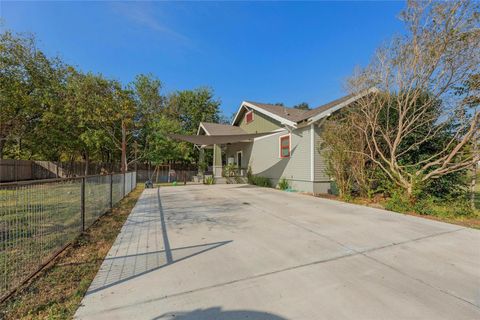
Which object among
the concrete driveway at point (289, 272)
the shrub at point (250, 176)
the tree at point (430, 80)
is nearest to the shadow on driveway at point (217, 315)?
the concrete driveway at point (289, 272)

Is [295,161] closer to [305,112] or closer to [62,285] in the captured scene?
[305,112]

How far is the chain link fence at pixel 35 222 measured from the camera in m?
2.34

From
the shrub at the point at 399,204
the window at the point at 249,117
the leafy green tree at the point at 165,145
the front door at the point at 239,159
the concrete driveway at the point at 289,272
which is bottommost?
the concrete driveway at the point at 289,272

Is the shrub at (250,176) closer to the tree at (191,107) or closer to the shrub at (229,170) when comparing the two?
the shrub at (229,170)

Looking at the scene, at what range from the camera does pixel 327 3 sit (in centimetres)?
955

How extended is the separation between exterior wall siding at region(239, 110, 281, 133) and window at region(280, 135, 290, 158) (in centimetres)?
93

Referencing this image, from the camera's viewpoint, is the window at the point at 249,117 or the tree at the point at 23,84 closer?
the tree at the point at 23,84

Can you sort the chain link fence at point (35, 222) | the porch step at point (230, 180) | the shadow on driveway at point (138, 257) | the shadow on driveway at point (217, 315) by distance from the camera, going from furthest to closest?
the porch step at point (230, 180), the shadow on driveway at point (138, 257), the chain link fence at point (35, 222), the shadow on driveway at point (217, 315)

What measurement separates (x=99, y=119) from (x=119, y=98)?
2.63m

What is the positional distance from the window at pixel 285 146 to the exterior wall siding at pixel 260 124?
3.06 ft

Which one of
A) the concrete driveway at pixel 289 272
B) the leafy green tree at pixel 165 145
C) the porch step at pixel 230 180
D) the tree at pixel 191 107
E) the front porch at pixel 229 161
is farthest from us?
the tree at pixel 191 107

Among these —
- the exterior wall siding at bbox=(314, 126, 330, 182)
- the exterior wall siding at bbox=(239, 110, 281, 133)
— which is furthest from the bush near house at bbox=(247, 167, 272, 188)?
the exterior wall siding at bbox=(314, 126, 330, 182)

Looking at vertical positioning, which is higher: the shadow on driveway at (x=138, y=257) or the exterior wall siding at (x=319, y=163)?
the exterior wall siding at (x=319, y=163)

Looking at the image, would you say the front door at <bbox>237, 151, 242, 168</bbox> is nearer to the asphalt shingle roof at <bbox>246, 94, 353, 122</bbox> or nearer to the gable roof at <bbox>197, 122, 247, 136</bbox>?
the gable roof at <bbox>197, 122, 247, 136</bbox>
